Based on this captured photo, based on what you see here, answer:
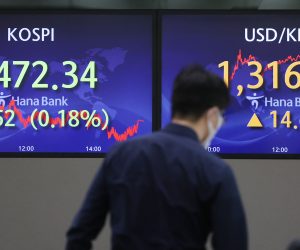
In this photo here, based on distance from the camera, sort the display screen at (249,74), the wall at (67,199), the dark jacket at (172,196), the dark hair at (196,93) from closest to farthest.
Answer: the dark jacket at (172,196)
the dark hair at (196,93)
the display screen at (249,74)
the wall at (67,199)

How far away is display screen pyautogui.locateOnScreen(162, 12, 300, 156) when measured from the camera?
5.33m

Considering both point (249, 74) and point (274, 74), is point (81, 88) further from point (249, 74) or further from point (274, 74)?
point (274, 74)

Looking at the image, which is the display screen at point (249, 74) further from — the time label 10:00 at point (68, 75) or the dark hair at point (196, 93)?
the dark hair at point (196, 93)

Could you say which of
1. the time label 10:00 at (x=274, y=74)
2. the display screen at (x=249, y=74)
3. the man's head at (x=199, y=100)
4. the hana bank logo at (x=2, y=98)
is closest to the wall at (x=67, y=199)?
the display screen at (x=249, y=74)

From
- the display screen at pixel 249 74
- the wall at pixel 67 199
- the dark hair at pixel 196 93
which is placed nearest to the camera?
the dark hair at pixel 196 93

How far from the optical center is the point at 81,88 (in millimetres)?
5395

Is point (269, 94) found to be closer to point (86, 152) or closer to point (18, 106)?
point (86, 152)

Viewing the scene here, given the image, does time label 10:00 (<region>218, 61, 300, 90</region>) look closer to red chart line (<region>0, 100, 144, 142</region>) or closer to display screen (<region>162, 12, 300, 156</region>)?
display screen (<region>162, 12, 300, 156</region>)

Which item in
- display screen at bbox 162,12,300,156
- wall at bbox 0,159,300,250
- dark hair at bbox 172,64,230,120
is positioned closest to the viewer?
dark hair at bbox 172,64,230,120

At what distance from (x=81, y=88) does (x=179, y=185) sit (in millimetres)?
3203

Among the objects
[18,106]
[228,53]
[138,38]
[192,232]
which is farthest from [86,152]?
[192,232]

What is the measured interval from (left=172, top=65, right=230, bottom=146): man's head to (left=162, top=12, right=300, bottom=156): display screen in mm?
2913

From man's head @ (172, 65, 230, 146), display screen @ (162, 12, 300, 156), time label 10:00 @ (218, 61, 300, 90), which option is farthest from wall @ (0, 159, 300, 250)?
man's head @ (172, 65, 230, 146)

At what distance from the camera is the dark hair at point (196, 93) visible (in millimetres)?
2377
